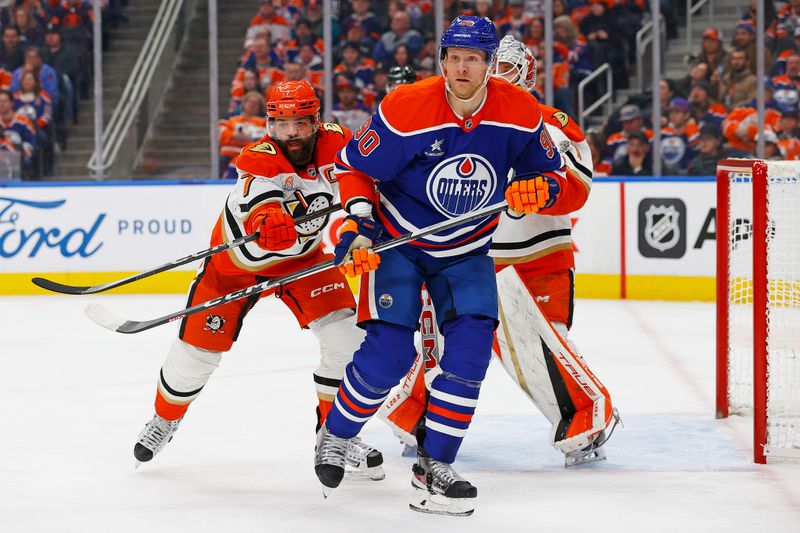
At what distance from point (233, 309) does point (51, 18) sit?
5.68m

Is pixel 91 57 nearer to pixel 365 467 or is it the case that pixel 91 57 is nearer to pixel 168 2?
pixel 168 2

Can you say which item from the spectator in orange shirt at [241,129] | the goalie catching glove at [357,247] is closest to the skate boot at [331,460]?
the goalie catching glove at [357,247]

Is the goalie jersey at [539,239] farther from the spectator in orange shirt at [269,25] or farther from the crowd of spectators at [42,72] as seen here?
the crowd of spectators at [42,72]

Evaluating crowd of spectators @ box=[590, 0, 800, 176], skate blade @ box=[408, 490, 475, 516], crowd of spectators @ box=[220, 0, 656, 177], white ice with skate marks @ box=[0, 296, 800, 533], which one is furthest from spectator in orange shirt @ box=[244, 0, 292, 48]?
skate blade @ box=[408, 490, 475, 516]

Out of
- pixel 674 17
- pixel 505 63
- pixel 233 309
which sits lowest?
pixel 233 309

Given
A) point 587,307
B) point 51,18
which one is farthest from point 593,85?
point 51,18

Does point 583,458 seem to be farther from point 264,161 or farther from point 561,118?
point 264,161

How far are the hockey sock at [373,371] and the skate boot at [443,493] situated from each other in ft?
0.66

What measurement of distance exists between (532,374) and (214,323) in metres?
0.93

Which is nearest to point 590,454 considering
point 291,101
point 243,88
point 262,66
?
point 291,101

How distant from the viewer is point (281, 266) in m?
3.46

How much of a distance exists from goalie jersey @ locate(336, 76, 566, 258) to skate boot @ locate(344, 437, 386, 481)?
616 mm

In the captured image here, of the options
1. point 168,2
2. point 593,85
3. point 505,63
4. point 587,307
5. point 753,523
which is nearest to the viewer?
point 753,523

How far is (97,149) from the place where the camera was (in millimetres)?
7934
